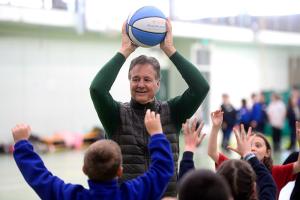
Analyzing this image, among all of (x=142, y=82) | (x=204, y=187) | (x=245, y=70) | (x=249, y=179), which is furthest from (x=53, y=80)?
(x=204, y=187)

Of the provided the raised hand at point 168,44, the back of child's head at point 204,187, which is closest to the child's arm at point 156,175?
the back of child's head at point 204,187

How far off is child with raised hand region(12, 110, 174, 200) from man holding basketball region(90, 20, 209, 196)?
Result: 1.71 feet

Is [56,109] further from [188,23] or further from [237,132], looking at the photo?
[237,132]

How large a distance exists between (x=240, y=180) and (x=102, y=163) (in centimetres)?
67

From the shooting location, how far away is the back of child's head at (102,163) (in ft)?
7.47

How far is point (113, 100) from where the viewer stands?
9.80ft

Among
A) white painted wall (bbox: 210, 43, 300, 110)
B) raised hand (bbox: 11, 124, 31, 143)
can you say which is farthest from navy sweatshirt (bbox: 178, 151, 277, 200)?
white painted wall (bbox: 210, 43, 300, 110)

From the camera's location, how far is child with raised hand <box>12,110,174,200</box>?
2287mm

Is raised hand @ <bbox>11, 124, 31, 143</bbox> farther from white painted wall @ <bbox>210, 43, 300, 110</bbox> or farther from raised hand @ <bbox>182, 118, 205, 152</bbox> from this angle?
white painted wall @ <bbox>210, 43, 300, 110</bbox>

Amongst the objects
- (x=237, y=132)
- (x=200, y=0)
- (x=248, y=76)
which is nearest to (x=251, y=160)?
(x=237, y=132)

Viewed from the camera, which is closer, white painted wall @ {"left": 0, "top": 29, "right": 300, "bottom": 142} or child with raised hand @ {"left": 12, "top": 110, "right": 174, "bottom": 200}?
child with raised hand @ {"left": 12, "top": 110, "right": 174, "bottom": 200}

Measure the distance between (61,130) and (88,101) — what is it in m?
1.37

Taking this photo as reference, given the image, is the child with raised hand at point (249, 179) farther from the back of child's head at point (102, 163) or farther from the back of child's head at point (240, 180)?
the back of child's head at point (102, 163)

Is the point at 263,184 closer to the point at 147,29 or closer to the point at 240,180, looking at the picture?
the point at 240,180
